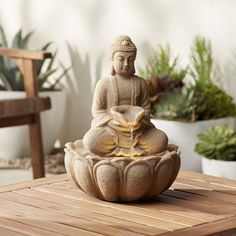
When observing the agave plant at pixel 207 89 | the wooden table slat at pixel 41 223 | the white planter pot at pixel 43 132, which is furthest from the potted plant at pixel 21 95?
the wooden table slat at pixel 41 223

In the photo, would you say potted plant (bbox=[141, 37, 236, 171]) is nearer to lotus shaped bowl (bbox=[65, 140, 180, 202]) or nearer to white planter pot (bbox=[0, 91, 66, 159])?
white planter pot (bbox=[0, 91, 66, 159])

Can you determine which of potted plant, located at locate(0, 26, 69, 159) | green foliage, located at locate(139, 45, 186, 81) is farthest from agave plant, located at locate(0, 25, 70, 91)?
green foliage, located at locate(139, 45, 186, 81)

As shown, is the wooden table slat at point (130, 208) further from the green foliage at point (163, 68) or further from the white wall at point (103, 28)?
the white wall at point (103, 28)

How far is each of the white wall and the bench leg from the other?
778mm

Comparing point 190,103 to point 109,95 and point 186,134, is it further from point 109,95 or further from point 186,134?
point 109,95

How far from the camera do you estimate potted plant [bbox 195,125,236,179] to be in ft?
10.3

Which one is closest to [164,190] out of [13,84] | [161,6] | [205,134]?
[205,134]

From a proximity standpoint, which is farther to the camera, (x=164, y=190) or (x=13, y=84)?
(x=13, y=84)

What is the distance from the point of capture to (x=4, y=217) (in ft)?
6.08

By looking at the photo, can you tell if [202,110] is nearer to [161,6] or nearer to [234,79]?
[234,79]

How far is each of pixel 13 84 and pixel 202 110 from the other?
114cm

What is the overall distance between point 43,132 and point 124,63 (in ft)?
7.42

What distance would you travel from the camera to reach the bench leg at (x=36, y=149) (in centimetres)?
336

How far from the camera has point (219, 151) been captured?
10.4 feet
